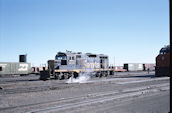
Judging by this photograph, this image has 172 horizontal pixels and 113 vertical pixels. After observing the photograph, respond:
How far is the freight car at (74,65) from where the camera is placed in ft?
75.1

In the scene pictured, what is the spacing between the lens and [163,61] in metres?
25.2

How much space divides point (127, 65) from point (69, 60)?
101 ft

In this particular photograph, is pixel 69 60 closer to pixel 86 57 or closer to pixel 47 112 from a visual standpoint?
pixel 86 57

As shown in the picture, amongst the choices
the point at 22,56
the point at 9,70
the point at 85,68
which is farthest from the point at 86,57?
the point at 22,56

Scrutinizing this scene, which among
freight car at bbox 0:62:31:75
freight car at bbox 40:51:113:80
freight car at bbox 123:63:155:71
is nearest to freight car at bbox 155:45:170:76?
freight car at bbox 40:51:113:80

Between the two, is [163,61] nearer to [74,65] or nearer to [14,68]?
[74,65]

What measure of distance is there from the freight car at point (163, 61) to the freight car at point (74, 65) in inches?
304

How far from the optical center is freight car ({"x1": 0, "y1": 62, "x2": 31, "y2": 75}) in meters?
31.7

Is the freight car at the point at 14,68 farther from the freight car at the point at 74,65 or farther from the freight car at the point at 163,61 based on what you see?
the freight car at the point at 163,61

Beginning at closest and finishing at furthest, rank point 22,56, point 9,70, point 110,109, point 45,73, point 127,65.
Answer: point 110,109, point 45,73, point 9,70, point 22,56, point 127,65

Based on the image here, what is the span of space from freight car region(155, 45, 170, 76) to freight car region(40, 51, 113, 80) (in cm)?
771

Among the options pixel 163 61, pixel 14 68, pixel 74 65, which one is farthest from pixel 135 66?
pixel 14 68

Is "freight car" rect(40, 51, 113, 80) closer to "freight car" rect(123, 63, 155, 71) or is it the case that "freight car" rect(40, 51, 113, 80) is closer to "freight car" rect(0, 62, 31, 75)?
"freight car" rect(0, 62, 31, 75)

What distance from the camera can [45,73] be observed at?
2275cm
